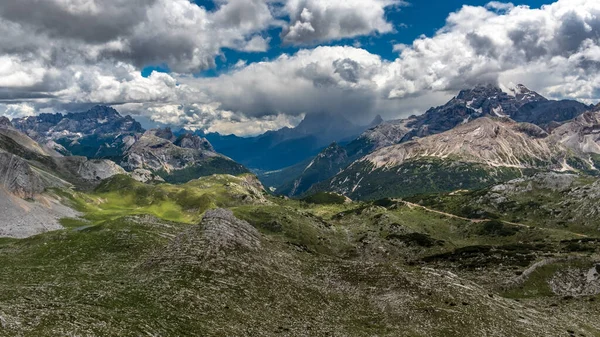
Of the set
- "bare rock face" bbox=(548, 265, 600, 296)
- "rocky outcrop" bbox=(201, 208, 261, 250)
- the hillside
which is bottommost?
"bare rock face" bbox=(548, 265, 600, 296)

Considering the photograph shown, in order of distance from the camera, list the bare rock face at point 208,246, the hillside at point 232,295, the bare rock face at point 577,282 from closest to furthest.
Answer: the hillside at point 232,295, the bare rock face at point 208,246, the bare rock face at point 577,282

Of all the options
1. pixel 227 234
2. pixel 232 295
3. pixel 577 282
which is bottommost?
pixel 577 282

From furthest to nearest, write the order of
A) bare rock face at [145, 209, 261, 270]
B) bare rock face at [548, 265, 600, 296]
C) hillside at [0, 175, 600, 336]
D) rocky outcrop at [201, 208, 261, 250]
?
1. bare rock face at [548, 265, 600, 296]
2. rocky outcrop at [201, 208, 261, 250]
3. bare rock face at [145, 209, 261, 270]
4. hillside at [0, 175, 600, 336]

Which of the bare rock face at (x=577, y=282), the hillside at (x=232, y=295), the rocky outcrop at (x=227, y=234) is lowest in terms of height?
the bare rock face at (x=577, y=282)

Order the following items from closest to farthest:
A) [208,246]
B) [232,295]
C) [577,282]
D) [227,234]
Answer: [232,295], [208,246], [227,234], [577,282]

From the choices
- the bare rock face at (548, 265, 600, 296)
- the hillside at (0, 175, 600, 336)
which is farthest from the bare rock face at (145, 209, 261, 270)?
the bare rock face at (548, 265, 600, 296)

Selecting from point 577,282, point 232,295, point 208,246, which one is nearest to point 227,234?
point 208,246

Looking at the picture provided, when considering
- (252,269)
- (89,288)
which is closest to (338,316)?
(252,269)

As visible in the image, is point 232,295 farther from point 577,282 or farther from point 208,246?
point 577,282

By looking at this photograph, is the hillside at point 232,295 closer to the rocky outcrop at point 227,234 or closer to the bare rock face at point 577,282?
the rocky outcrop at point 227,234

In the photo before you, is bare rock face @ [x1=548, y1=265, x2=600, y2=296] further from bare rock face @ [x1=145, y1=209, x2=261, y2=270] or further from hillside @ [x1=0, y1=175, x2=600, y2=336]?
bare rock face @ [x1=145, y1=209, x2=261, y2=270]

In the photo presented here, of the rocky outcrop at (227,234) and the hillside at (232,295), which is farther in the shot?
the rocky outcrop at (227,234)

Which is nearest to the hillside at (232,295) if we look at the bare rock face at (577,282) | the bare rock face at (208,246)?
the bare rock face at (208,246)
